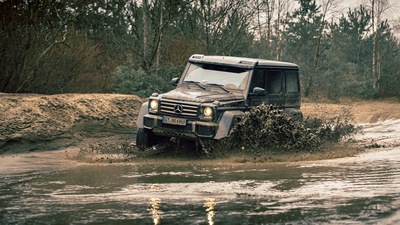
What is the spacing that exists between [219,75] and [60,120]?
410cm

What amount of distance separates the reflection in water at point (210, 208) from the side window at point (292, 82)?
651cm

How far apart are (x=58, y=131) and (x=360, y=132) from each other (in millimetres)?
8237

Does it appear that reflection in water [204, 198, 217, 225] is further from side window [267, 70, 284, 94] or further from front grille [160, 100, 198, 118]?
side window [267, 70, 284, 94]

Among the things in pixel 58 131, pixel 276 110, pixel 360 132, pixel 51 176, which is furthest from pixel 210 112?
pixel 360 132

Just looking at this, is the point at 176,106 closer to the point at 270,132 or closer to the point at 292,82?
the point at 270,132

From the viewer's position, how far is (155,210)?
6953mm

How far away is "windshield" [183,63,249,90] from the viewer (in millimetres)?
12461

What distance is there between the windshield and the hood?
0.32 m

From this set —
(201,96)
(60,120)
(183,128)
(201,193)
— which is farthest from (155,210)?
(60,120)

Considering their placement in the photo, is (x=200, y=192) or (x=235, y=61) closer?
(x=200, y=192)

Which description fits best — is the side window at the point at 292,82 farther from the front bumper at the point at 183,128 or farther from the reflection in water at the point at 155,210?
the reflection in water at the point at 155,210

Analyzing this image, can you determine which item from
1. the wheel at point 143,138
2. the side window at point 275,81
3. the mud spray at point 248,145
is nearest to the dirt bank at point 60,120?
the mud spray at point 248,145

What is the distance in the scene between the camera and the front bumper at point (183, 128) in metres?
11.3

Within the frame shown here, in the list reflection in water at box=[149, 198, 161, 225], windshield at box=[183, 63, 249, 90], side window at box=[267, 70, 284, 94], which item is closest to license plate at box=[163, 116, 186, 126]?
windshield at box=[183, 63, 249, 90]
